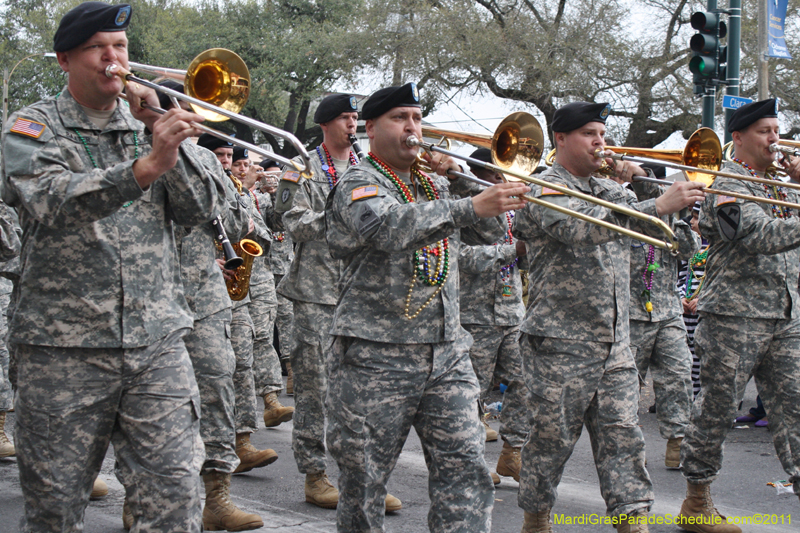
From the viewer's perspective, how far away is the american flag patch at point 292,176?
5670mm

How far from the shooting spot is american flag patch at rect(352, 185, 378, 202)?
142 inches

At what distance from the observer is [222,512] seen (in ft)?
15.9

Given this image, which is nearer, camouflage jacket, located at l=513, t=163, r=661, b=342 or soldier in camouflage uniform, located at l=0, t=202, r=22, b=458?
camouflage jacket, located at l=513, t=163, r=661, b=342

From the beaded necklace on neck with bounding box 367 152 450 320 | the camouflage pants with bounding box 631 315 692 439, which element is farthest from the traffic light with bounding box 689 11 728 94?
the beaded necklace on neck with bounding box 367 152 450 320

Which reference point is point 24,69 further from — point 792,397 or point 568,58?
point 792,397

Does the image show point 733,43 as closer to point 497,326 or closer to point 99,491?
point 497,326

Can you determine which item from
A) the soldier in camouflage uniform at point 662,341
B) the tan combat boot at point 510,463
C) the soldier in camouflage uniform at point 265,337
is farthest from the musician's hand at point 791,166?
the soldier in camouflage uniform at point 265,337

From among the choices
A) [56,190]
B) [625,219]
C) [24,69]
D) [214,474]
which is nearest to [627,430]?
[625,219]

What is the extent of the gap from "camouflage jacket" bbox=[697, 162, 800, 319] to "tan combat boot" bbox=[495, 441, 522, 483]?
1752 mm

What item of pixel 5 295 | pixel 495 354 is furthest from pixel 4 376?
pixel 495 354

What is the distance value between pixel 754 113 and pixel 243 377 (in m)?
3.98

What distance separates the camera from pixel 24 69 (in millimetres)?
29156

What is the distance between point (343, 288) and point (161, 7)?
99.6 feet

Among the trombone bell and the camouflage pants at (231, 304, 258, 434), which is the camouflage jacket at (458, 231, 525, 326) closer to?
the camouflage pants at (231, 304, 258, 434)
